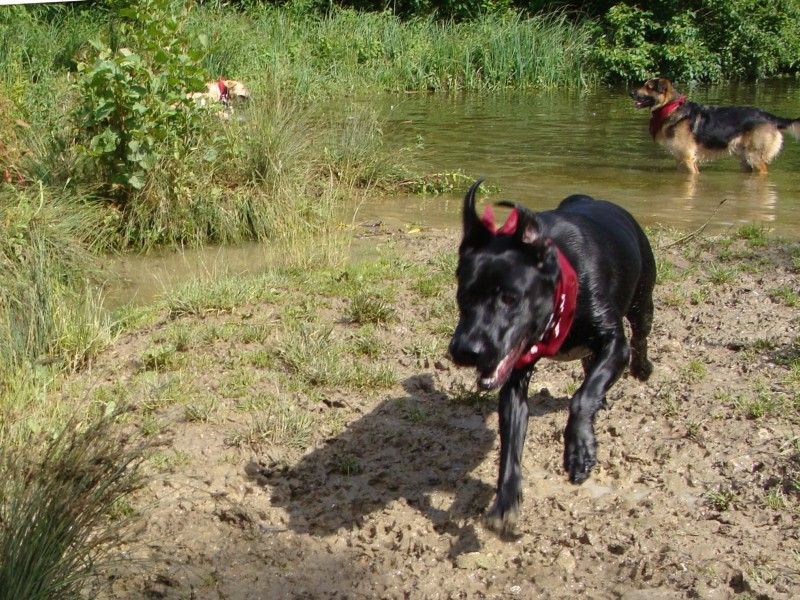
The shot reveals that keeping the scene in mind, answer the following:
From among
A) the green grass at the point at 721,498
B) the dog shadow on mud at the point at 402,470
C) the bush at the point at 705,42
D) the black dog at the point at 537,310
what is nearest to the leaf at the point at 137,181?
the dog shadow on mud at the point at 402,470

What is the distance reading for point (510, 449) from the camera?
14.1 ft

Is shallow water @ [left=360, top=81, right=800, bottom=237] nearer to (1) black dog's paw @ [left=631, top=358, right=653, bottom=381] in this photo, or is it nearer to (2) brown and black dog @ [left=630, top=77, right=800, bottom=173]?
(2) brown and black dog @ [left=630, top=77, right=800, bottom=173]

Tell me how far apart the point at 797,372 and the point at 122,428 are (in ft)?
11.6

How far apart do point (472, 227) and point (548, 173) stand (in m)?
9.27

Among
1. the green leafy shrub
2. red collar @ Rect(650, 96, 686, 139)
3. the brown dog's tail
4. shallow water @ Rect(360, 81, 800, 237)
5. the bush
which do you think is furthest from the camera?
Answer: the bush

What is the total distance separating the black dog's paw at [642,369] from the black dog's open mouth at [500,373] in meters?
1.73

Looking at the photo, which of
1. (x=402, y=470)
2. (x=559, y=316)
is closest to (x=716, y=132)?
(x=402, y=470)

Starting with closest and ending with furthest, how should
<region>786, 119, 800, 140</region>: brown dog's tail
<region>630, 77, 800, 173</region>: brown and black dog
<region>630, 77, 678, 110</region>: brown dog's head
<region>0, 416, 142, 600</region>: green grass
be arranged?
<region>0, 416, 142, 600</region>: green grass, <region>630, 77, 800, 173</region>: brown and black dog, <region>786, 119, 800, 140</region>: brown dog's tail, <region>630, 77, 678, 110</region>: brown dog's head

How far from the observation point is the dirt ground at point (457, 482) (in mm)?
4023

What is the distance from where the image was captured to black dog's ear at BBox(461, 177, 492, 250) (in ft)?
13.5

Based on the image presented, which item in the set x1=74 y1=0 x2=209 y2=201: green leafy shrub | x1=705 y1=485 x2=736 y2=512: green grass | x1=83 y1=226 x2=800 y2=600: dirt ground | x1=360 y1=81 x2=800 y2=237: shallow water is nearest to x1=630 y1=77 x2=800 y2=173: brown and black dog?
x1=360 y1=81 x2=800 y2=237: shallow water

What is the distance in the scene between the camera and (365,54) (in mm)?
24500

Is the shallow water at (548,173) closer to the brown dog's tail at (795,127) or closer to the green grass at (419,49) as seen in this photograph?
the brown dog's tail at (795,127)

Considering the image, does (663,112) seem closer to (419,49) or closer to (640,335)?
(640,335)
